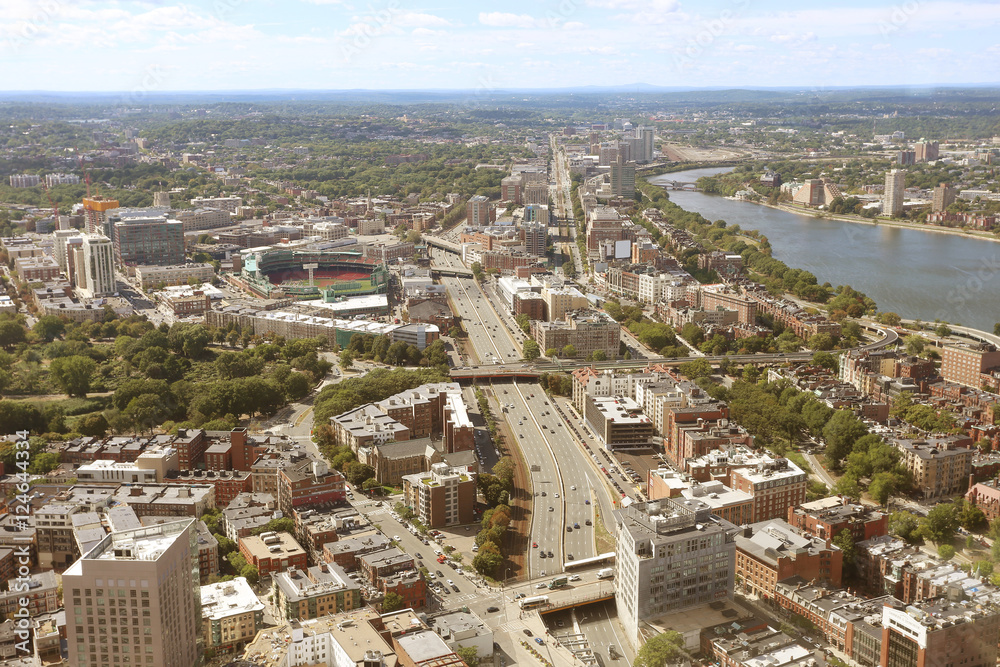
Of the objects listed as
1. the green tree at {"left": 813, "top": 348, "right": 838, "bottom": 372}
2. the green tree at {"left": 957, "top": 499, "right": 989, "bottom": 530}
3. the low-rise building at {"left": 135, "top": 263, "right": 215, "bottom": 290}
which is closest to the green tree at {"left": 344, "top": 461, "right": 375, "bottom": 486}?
the green tree at {"left": 957, "top": 499, "right": 989, "bottom": 530}

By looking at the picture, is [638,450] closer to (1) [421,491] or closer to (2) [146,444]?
(1) [421,491]

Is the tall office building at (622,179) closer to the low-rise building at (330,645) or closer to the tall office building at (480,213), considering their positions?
the tall office building at (480,213)

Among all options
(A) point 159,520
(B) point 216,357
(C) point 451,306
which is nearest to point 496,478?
(A) point 159,520

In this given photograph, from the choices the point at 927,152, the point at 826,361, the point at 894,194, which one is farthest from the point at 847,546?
the point at 927,152

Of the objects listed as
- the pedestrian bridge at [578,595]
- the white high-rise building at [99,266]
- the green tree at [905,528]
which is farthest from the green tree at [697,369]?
the white high-rise building at [99,266]

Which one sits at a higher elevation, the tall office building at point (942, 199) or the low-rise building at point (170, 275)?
the tall office building at point (942, 199)

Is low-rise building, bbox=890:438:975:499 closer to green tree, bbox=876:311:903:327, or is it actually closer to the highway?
the highway
